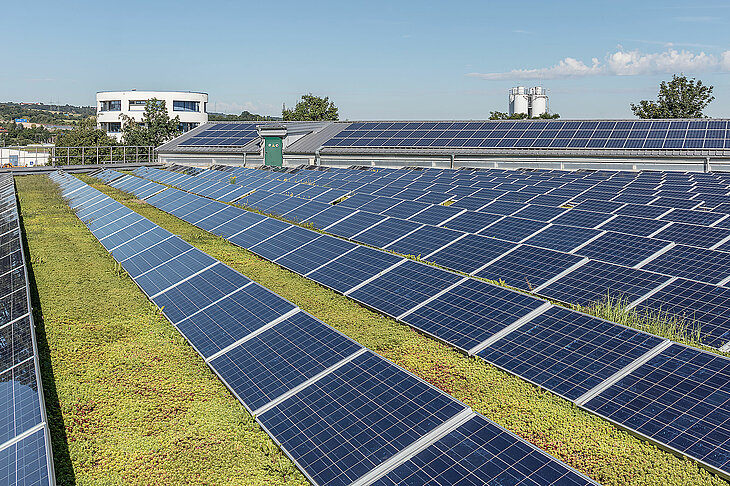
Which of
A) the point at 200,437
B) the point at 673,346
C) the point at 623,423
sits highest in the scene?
the point at 673,346

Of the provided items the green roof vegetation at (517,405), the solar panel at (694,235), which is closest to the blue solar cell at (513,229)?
the solar panel at (694,235)

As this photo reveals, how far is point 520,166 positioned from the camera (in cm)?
3931

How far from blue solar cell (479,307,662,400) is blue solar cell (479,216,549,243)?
21.5 ft

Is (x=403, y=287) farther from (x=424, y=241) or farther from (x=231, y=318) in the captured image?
(x=424, y=241)

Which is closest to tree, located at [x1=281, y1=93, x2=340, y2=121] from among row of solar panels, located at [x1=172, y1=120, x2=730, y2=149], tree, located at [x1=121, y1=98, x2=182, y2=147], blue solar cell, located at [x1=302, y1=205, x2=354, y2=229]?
tree, located at [x1=121, y1=98, x2=182, y2=147]

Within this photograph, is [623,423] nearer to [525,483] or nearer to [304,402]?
[525,483]

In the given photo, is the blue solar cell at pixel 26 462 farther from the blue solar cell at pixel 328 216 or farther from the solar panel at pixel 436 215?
the solar panel at pixel 436 215

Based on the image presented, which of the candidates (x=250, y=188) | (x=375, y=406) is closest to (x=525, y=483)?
(x=375, y=406)

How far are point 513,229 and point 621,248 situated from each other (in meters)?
3.49

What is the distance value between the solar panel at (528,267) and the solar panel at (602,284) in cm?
33

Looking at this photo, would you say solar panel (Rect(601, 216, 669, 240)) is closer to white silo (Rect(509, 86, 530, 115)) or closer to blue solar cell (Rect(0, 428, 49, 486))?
blue solar cell (Rect(0, 428, 49, 486))

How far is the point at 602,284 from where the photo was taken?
1228 cm

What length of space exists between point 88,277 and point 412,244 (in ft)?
31.2

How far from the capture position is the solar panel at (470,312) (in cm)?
1031
